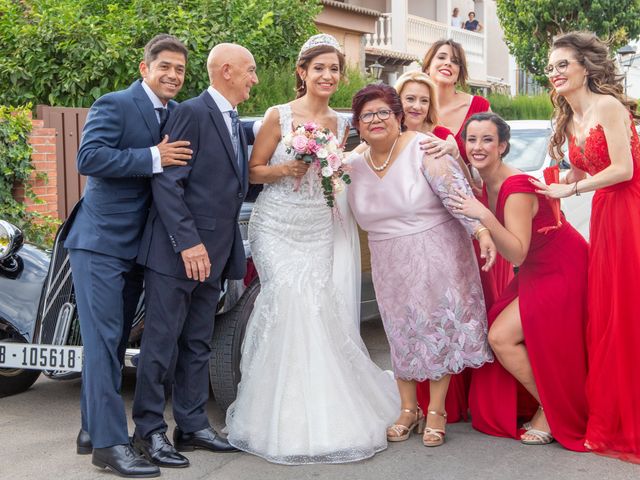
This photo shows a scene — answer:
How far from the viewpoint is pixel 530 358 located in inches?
189

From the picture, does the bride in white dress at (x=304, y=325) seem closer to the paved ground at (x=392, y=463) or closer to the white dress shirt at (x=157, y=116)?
the paved ground at (x=392, y=463)

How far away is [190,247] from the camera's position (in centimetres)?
429

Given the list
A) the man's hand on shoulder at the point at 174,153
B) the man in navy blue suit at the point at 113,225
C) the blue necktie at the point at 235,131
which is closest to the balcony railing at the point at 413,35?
the blue necktie at the point at 235,131

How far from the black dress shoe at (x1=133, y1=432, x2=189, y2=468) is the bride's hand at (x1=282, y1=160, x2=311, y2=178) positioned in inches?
57.1

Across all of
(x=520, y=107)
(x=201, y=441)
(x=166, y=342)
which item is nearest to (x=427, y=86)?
(x=166, y=342)

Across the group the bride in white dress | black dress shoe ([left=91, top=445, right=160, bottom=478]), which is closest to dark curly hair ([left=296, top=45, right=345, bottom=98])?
the bride in white dress

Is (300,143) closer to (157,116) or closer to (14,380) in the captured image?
(157,116)

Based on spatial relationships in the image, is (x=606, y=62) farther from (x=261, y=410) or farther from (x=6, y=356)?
(x=6, y=356)

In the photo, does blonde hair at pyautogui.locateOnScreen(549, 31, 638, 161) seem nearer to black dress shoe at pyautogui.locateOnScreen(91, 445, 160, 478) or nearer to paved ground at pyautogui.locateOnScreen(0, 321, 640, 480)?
paved ground at pyautogui.locateOnScreen(0, 321, 640, 480)

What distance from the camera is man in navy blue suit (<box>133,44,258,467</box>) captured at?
4320 mm

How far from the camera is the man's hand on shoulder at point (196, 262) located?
4.29m

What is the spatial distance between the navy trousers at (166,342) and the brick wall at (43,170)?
17.2ft

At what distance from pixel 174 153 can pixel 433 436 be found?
198 centimetres

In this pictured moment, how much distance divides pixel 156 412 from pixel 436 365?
147cm
